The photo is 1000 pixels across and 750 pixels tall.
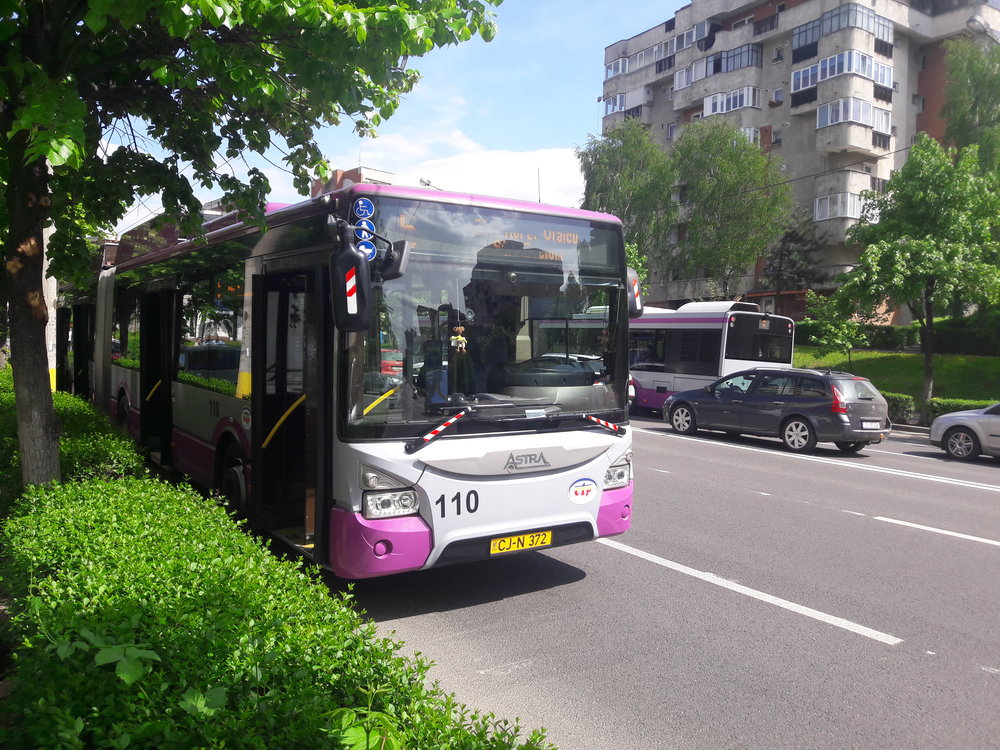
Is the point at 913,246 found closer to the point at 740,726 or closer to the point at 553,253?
the point at 553,253

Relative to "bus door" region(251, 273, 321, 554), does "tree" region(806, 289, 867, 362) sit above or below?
above

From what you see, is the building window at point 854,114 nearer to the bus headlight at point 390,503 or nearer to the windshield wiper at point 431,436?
the windshield wiper at point 431,436

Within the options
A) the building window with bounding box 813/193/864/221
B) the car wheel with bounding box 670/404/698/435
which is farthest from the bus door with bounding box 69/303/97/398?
the building window with bounding box 813/193/864/221

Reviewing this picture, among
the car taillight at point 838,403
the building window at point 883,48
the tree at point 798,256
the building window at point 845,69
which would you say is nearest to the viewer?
the car taillight at point 838,403

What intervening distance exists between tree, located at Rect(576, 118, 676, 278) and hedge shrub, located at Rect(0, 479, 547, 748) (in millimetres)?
44110

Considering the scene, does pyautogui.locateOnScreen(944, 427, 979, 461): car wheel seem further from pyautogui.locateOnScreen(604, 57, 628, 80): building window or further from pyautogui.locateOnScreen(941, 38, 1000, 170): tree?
pyautogui.locateOnScreen(604, 57, 628, 80): building window

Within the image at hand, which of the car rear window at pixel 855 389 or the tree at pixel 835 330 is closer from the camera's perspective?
the car rear window at pixel 855 389

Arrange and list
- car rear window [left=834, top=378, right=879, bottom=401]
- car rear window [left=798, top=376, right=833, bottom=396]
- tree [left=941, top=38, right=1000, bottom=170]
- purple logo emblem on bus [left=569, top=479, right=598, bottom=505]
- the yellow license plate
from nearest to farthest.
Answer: the yellow license plate
purple logo emblem on bus [left=569, top=479, right=598, bottom=505]
car rear window [left=834, top=378, right=879, bottom=401]
car rear window [left=798, top=376, right=833, bottom=396]
tree [left=941, top=38, right=1000, bottom=170]

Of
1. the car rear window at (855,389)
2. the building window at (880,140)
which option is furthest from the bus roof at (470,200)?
the building window at (880,140)

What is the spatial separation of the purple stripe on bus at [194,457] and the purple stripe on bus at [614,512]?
3941 millimetres

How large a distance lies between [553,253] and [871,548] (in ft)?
15.2

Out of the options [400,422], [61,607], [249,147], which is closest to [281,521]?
[400,422]

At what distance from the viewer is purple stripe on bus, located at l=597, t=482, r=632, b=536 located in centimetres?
639

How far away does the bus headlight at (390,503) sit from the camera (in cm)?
537
